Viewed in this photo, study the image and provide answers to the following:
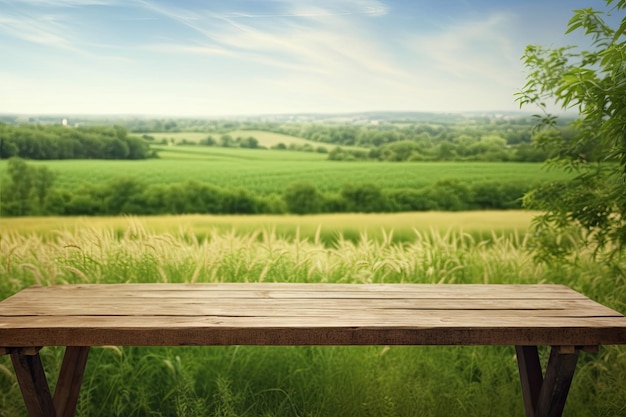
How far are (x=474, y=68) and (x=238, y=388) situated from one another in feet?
8.26

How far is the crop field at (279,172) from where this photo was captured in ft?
14.2

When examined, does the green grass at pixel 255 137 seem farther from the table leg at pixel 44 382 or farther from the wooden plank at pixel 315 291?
the table leg at pixel 44 382

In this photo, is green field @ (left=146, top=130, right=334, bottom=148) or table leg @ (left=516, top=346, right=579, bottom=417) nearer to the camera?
table leg @ (left=516, top=346, right=579, bottom=417)

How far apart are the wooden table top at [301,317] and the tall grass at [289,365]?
61cm

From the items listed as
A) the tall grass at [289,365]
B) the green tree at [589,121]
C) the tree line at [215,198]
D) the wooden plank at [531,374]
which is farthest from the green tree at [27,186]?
the wooden plank at [531,374]

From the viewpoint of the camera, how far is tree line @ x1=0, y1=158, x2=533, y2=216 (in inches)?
169

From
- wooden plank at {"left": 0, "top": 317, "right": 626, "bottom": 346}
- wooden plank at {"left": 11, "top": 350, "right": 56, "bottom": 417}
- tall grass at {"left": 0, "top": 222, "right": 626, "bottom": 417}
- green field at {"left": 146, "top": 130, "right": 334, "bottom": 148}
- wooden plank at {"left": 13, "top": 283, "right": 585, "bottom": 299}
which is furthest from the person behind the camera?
green field at {"left": 146, "top": 130, "right": 334, "bottom": 148}

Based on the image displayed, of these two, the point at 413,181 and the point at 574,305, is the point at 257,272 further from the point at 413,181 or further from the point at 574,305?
the point at 574,305

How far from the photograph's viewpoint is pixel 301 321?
6.33 feet

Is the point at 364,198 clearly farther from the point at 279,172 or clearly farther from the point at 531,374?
the point at 531,374

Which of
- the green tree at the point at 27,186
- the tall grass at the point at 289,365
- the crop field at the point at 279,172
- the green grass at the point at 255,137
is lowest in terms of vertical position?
the tall grass at the point at 289,365

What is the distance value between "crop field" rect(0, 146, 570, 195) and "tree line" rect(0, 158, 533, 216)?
0.14ft

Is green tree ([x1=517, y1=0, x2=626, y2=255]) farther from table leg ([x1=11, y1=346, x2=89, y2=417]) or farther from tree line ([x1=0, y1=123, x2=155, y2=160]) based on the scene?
tree line ([x1=0, y1=123, x2=155, y2=160])

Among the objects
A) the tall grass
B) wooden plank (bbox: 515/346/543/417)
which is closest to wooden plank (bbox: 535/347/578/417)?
wooden plank (bbox: 515/346/543/417)
